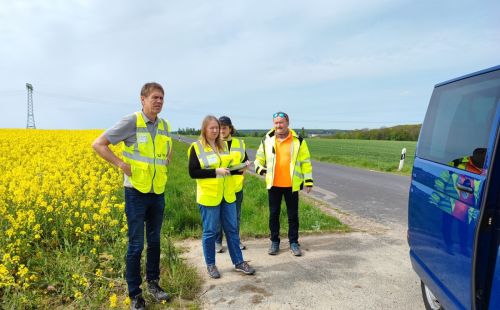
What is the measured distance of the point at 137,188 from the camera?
10.3 feet

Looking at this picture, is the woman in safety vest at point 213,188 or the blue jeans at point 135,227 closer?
the blue jeans at point 135,227

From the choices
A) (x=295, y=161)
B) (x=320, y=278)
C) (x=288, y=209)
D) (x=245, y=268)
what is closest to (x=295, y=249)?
(x=288, y=209)

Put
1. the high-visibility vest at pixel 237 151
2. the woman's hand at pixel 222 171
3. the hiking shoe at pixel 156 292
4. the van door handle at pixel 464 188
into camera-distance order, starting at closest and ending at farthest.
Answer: the van door handle at pixel 464 188
the hiking shoe at pixel 156 292
the woman's hand at pixel 222 171
the high-visibility vest at pixel 237 151

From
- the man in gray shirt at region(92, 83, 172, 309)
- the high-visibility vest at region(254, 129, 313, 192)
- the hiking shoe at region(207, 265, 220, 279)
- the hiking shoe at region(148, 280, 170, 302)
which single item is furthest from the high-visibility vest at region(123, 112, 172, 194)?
the high-visibility vest at region(254, 129, 313, 192)

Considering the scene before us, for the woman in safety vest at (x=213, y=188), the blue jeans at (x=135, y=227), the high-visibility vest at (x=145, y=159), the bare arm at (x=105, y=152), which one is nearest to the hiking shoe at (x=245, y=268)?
the woman in safety vest at (x=213, y=188)

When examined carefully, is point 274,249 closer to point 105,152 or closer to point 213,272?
point 213,272

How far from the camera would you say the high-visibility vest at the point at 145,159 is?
124 inches

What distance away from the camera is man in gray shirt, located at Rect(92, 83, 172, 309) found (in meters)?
3.11

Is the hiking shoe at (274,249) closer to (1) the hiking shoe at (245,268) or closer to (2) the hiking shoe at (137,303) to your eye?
(1) the hiking shoe at (245,268)

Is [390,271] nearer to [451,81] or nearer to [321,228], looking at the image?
[321,228]

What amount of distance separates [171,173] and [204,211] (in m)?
8.42

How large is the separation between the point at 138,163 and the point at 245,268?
171cm

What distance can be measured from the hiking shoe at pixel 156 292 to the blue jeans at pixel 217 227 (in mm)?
678

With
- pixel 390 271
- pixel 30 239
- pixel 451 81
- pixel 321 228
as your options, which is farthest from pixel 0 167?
pixel 451 81
